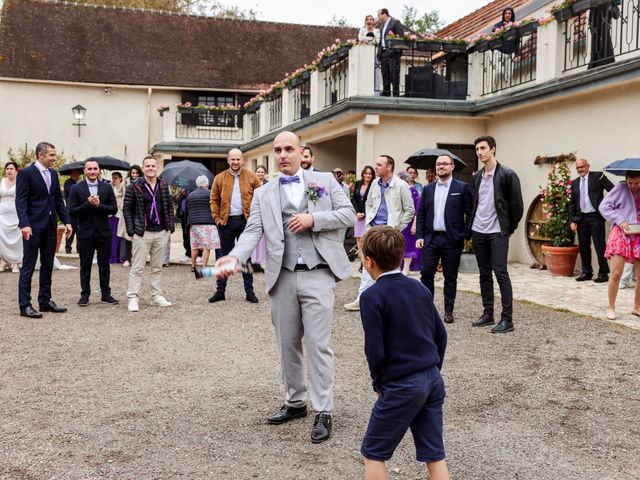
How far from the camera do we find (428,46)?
15500mm

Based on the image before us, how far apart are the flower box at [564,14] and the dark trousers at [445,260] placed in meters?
7.05

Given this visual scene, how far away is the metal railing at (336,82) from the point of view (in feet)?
55.6

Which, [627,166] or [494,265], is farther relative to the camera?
[627,166]

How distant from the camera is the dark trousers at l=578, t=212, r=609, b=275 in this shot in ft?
39.2

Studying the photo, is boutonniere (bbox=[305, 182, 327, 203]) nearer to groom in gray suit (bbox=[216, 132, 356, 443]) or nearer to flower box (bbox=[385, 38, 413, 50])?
groom in gray suit (bbox=[216, 132, 356, 443])

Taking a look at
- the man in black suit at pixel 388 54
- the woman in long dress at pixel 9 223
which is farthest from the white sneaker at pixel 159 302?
the man in black suit at pixel 388 54

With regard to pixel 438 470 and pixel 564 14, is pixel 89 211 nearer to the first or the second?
pixel 438 470

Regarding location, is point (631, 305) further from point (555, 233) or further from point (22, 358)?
point (22, 358)

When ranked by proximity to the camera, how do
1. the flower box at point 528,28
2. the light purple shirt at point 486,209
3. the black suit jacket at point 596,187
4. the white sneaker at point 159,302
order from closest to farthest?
the light purple shirt at point 486,209
the white sneaker at point 159,302
the black suit jacket at point 596,187
the flower box at point 528,28

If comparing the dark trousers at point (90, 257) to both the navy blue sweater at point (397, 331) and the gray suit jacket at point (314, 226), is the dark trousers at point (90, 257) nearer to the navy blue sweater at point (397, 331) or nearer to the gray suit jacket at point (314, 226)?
the gray suit jacket at point (314, 226)

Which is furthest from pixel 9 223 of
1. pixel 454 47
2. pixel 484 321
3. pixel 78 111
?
pixel 78 111

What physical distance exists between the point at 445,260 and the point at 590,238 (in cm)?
517

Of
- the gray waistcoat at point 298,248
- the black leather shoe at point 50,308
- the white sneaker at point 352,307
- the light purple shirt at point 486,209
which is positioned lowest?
the black leather shoe at point 50,308

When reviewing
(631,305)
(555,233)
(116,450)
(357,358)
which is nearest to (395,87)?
(555,233)
